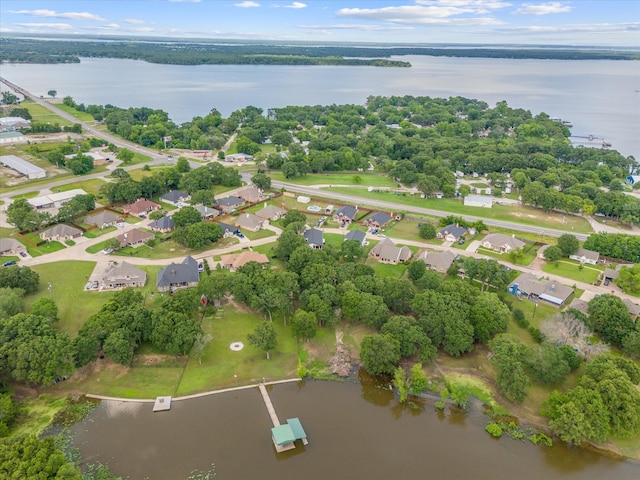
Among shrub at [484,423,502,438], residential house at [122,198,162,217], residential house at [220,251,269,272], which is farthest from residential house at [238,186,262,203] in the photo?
shrub at [484,423,502,438]

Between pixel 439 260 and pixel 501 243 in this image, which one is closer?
Result: pixel 439 260

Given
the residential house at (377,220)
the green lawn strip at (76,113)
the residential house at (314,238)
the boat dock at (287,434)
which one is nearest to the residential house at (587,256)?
the residential house at (377,220)

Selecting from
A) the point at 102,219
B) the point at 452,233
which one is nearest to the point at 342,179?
the point at 452,233

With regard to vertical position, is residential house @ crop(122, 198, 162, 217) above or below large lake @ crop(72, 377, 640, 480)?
above

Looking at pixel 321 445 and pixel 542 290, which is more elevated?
pixel 542 290

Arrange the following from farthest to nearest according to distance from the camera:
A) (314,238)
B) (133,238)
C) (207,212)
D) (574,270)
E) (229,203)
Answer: (229,203) → (207,212) → (314,238) → (133,238) → (574,270)

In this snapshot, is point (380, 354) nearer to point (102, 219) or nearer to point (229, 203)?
point (229, 203)

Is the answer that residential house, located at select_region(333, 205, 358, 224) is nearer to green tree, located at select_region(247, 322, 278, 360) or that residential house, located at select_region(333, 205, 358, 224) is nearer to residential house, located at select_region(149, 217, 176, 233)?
residential house, located at select_region(149, 217, 176, 233)
